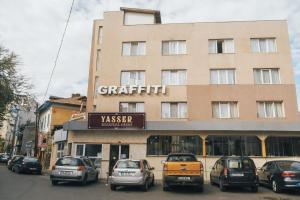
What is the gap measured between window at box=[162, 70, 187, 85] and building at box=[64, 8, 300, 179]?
85 millimetres

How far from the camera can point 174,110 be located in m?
24.0

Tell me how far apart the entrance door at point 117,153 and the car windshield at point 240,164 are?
9.92 m

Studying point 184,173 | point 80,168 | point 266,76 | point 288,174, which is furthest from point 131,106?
point 288,174

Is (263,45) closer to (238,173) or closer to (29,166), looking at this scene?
(238,173)

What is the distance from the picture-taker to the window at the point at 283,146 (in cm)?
2175

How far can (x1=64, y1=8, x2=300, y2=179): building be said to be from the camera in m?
22.0

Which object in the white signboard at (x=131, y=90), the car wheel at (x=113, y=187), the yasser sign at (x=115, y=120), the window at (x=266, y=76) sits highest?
the window at (x=266, y=76)

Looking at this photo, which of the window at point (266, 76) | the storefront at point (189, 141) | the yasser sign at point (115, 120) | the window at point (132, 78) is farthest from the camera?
the window at point (132, 78)

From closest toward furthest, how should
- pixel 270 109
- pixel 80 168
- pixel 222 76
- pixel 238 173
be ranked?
1. pixel 238 173
2. pixel 80 168
3. pixel 270 109
4. pixel 222 76

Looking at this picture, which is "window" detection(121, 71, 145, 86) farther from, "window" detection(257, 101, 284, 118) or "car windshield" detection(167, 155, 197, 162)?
"car windshield" detection(167, 155, 197, 162)

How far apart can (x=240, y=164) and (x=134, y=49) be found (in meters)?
14.9

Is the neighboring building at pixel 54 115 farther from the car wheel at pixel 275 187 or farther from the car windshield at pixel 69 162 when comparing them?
the car wheel at pixel 275 187

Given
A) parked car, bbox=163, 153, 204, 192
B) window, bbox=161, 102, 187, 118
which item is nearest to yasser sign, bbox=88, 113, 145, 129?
window, bbox=161, 102, 187, 118

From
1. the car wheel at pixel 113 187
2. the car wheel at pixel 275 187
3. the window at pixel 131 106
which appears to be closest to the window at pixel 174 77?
the window at pixel 131 106
